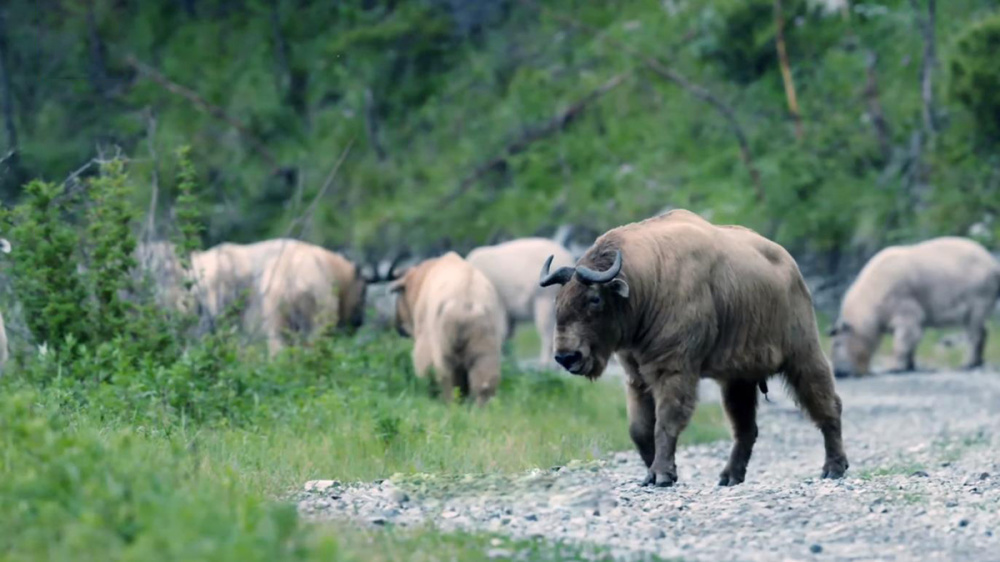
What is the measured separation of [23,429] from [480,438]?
5087 millimetres

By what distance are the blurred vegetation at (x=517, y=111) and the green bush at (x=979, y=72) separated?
39mm

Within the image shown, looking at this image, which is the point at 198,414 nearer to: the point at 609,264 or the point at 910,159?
the point at 609,264

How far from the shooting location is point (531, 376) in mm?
15266

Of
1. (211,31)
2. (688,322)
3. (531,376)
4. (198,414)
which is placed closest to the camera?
(688,322)

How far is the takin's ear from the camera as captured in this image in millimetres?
9273

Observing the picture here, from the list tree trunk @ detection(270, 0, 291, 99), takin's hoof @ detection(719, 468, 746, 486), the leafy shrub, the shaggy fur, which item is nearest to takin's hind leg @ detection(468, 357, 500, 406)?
the shaggy fur

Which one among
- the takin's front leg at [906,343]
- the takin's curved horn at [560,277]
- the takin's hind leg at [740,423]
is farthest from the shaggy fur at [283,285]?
the takin's front leg at [906,343]

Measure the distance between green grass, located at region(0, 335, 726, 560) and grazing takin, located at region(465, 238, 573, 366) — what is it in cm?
340

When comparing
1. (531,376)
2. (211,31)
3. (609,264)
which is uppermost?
(211,31)

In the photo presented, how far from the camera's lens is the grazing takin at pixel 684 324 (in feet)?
30.7

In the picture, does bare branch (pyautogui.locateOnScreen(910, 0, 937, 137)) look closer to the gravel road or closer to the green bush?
the green bush

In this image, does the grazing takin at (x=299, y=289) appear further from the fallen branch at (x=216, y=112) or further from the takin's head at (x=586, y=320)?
the fallen branch at (x=216, y=112)

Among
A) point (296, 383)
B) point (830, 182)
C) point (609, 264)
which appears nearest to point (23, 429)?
point (609, 264)

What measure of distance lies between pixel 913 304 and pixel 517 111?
10931 mm
